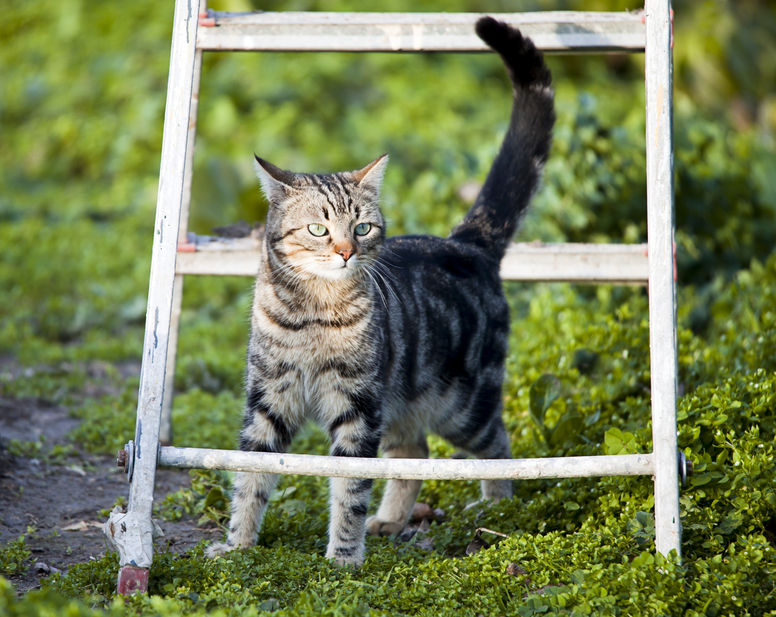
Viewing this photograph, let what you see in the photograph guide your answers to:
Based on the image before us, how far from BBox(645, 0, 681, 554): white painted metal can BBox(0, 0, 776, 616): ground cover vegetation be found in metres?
0.18

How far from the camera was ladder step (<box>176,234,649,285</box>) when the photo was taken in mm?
3527

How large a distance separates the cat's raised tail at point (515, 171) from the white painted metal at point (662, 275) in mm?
737

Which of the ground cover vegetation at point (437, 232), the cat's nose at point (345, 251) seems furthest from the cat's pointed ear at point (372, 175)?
the ground cover vegetation at point (437, 232)

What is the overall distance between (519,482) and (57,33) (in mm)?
8619

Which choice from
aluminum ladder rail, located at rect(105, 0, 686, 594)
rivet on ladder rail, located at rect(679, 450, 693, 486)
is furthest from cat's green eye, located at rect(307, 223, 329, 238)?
rivet on ladder rail, located at rect(679, 450, 693, 486)

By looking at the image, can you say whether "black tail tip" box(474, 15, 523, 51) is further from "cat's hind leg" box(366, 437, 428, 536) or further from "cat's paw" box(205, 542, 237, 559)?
"cat's paw" box(205, 542, 237, 559)

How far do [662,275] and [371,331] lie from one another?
922 mm

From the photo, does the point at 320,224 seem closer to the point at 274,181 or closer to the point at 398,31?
the point at 274,181

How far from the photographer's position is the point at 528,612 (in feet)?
7.32

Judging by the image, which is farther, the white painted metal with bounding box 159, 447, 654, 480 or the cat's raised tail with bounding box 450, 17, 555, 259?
the cat's raised tail with bounding box 450, 17, 555, 259

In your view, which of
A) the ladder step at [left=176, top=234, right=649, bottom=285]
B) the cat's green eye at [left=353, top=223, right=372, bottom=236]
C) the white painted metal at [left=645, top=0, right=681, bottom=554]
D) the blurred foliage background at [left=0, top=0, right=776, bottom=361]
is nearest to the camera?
the white painted metal at [left=645, top=0, right=681, bottom=554]

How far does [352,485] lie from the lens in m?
2.76

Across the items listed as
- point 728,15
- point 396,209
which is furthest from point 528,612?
point 728,15

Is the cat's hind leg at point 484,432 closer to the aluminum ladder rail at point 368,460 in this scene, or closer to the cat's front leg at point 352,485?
the cat's front leg at point 352,485
